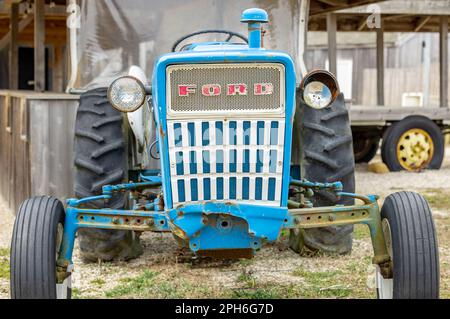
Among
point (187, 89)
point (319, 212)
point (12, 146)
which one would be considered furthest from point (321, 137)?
point (12, 146)

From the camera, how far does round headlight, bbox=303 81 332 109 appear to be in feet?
14.9

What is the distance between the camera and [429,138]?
13.5m

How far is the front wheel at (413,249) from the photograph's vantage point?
430cm

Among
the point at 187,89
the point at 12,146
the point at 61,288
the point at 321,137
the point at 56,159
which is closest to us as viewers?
the point at 187,89

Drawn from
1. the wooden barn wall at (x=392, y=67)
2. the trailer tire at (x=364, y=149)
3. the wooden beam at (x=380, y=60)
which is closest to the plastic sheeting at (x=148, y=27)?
the trailer tire at (x=364, y=149)

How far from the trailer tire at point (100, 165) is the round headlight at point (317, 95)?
6.18ft

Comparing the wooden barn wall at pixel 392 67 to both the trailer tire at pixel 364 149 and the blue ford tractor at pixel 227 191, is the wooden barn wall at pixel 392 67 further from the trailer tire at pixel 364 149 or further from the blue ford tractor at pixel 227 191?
the blue ford tractor at pixel 227 191

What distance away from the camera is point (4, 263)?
6383 mm

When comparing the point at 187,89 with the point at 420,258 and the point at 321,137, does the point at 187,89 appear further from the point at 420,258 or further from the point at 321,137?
the point at 321,137

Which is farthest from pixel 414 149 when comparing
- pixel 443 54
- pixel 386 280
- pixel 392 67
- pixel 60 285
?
A: pixel 392 67

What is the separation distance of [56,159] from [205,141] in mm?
3615

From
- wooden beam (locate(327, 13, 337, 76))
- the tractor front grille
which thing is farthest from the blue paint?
wooden beam (locate(327, 13, 337, 76))

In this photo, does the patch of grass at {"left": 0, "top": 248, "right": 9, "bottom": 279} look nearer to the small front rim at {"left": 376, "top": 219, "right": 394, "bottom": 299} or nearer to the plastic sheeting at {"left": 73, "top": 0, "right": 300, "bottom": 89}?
the plastic sheeting at {"left": 73, "top": 0, "right": 300, "bottom": 89}

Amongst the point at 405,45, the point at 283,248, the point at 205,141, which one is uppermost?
the point at 405,45
